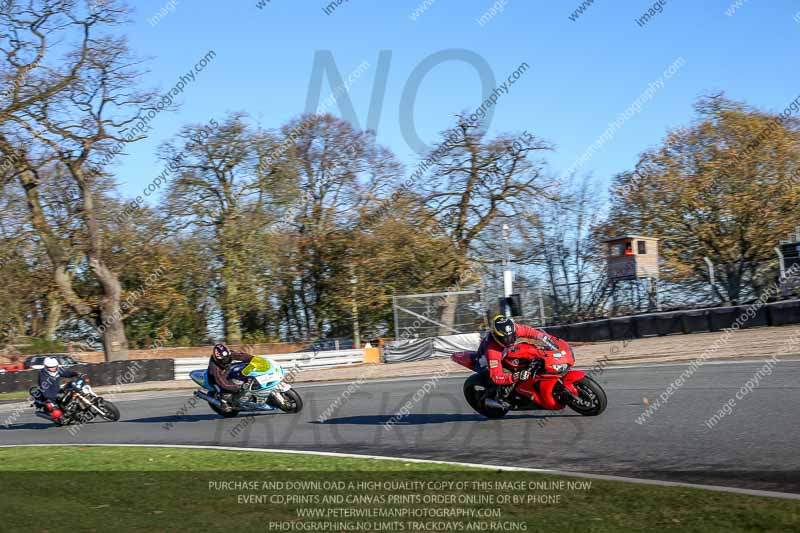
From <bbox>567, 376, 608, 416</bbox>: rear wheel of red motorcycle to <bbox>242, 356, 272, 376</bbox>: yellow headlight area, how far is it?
607 cm

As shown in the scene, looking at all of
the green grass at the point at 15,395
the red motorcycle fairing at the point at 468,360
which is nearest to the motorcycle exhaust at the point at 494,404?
the red motorcycle fairing at the point at 468,360

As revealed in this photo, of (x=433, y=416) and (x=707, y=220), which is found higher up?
(x=707, y=220)

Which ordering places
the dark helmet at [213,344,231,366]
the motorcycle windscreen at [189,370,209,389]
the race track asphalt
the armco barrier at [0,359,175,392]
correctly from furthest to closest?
the armco barrier at [0,359,175,392]
the motorcycle windscreen at [189,370,209,389]
the dark helmet at [213,344,231,366]
the race track asphalt

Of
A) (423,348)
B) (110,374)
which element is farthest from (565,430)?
(110,374)

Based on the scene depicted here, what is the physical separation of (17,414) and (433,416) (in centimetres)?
1293

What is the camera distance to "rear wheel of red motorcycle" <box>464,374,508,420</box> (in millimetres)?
12859

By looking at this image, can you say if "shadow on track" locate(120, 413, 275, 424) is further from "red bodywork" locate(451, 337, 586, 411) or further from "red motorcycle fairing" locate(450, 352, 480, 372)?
"red bodywork" locate(451, 337, 586, 411)

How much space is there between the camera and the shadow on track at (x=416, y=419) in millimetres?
13065

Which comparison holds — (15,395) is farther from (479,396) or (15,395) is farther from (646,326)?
(479,396)

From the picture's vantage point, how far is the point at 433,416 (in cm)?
1402

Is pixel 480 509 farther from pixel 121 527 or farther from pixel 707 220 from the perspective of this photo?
pixel 707 220

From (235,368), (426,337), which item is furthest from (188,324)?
(235,368)

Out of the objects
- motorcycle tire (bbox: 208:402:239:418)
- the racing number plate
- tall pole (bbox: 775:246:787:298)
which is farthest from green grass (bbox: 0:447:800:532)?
tall pole (bbox: 775:246:787:298)

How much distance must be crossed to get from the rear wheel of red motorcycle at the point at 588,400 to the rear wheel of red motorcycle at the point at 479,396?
48.1 inches
